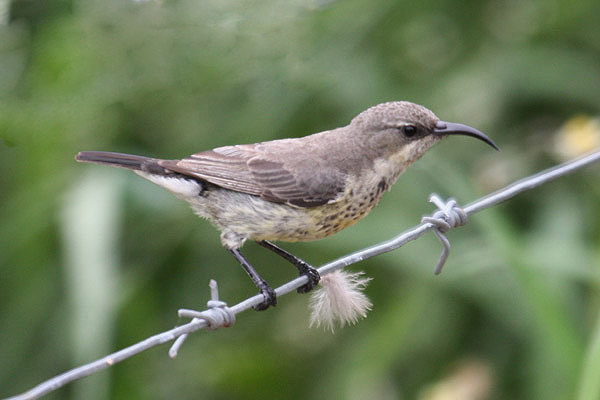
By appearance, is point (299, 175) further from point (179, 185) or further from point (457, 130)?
point (457, 130)

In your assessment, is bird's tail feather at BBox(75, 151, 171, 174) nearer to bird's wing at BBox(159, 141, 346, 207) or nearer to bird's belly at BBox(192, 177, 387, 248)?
bird's wing at BBox(159, 141, 346, 207)

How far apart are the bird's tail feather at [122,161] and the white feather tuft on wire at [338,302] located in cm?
81

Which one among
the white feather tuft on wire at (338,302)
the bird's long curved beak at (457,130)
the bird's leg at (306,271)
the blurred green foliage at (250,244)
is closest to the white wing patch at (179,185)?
the bird's leg at (306,271)

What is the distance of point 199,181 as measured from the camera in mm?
3188

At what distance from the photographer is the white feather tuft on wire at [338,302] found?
2.77 meters

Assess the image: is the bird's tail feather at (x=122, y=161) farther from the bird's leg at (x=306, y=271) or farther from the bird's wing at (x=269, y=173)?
the bird's leg at (x=306, y=271)

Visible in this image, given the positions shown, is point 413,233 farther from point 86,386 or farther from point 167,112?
point 167,112

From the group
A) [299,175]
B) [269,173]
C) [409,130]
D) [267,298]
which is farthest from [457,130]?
[267,298]

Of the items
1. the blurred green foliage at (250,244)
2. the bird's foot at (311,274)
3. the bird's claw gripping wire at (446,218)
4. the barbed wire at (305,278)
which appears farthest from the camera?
the blurred green foliage at (250,244)

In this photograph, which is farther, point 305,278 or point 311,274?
point 311,274

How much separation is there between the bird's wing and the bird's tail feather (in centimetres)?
4

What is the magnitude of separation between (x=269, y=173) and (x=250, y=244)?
161 centimetres

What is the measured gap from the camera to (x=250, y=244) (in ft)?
15.5

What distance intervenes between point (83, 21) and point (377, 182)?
7.19ft
